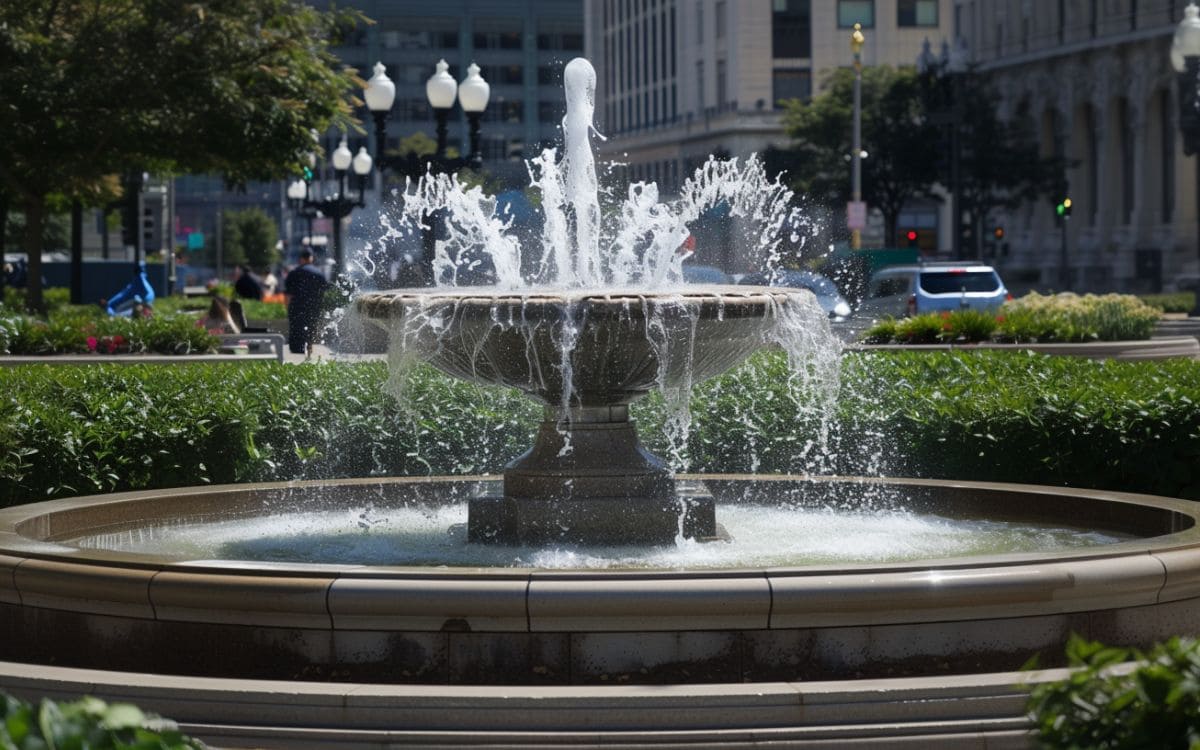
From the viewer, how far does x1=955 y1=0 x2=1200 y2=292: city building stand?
7062 centimetres

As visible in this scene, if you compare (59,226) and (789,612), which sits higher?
(59,226)

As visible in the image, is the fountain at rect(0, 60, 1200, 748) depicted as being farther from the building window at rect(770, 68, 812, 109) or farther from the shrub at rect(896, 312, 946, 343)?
the building window at rect(770, 68, 812, 109)

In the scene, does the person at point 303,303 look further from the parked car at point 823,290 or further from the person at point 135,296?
the parked car at point 823,290

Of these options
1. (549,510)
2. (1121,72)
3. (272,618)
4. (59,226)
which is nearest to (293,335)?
(549,510)

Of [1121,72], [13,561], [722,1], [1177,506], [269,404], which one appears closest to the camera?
[13,561]

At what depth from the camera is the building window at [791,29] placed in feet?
323

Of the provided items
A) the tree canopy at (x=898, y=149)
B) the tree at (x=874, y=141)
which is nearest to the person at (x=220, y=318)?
the tree canopy at (x=898, y=149)

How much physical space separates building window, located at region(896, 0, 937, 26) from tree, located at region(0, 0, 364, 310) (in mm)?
71655

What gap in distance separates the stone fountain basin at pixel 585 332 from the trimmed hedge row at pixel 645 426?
155 cm

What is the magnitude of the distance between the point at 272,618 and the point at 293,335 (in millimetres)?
20250

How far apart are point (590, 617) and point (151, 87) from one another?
24427 millimetres

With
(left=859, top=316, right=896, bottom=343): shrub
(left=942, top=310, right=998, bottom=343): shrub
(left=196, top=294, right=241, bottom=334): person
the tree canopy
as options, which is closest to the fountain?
(left=942, top=310, right=998, bottom=343): shrub

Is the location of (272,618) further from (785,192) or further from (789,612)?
(785,192)

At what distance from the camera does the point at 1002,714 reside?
6.67 meters
